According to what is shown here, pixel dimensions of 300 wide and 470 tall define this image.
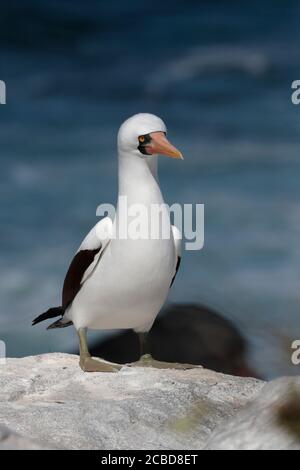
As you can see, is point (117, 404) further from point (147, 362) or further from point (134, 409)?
point (147, 362)

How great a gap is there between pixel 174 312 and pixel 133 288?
440 cm

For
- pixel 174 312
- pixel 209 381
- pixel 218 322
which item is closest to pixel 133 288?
pixel 209 381

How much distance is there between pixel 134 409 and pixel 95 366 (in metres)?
1.40

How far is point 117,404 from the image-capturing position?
6426mm

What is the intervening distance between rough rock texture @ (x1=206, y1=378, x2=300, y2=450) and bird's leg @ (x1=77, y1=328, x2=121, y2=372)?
293 cm

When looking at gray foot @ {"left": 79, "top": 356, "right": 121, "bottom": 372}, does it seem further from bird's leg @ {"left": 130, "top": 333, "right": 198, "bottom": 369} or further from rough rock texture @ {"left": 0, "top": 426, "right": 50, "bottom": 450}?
rough rock texture @ {"left": 0, "top": 426, "right": 50, "bottom": 450}

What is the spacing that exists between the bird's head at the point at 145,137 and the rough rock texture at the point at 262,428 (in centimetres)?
302

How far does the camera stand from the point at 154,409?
6.34m

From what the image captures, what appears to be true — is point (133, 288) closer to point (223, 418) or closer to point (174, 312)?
point (223, 418)

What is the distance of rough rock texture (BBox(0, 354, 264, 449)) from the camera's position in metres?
5.74

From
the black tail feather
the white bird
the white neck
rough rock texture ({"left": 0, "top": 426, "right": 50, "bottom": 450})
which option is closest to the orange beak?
the white bird

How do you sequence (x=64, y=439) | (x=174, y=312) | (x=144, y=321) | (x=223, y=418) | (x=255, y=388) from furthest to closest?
1. (x=174, y=312)
2. (x=144, y=321)
3. (x=255, y=388)
4. (x=223, y=418)
5. (x=64, y=439)

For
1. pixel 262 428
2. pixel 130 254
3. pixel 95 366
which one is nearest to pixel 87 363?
pixel 95 366

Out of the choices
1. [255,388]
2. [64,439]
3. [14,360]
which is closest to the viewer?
[64,439]
